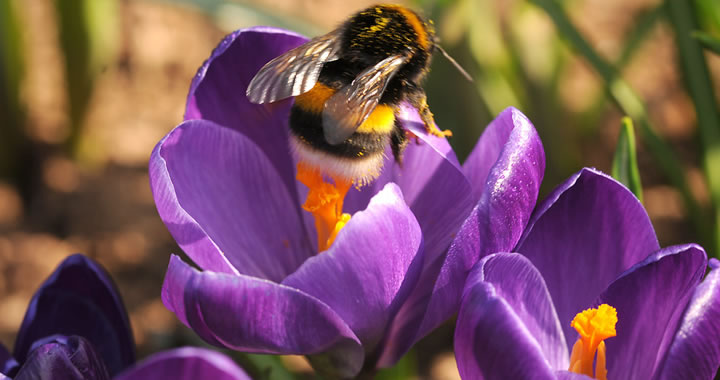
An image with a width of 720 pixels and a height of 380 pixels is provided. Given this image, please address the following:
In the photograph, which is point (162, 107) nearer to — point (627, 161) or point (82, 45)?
point (82, 45)

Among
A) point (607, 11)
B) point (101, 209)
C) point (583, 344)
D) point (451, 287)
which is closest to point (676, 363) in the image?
point (583, 344)

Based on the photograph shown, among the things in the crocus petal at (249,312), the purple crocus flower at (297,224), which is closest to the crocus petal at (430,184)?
the purple crocus flower at (297,224)

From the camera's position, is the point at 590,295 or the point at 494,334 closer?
the point at 494,334

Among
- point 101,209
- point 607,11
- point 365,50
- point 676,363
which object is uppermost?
point 365,50

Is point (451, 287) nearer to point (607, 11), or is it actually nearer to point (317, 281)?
point (317, 281)

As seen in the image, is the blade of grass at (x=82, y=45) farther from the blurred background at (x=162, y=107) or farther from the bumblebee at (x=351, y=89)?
the bumblebee at (x=351, y=89)

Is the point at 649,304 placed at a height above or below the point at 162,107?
above

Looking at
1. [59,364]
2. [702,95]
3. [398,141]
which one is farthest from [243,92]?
[702,95]
